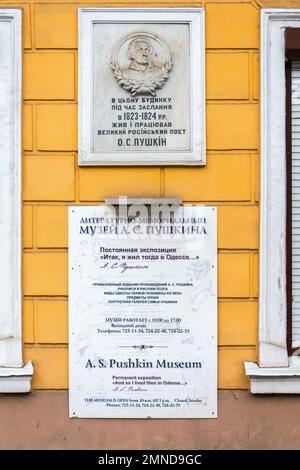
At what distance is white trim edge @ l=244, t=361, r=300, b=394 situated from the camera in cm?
403

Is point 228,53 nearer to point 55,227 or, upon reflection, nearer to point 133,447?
point 55,227

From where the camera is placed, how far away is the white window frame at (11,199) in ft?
13.5

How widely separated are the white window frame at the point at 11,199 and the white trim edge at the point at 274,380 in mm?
1540

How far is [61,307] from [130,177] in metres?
1.02

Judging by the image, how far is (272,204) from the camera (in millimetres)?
4105

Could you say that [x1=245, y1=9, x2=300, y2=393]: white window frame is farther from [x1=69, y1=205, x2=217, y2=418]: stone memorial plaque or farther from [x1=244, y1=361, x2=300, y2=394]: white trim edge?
[x1=69, y1=205, x2=217, y2=418]: stone memorial plaque

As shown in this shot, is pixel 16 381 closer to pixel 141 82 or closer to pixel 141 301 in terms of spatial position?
pixel 141 301

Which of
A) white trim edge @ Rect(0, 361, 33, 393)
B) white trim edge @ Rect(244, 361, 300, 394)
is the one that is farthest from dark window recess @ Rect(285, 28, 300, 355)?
white trim edge @ Rect(0, 361, 33, 393)

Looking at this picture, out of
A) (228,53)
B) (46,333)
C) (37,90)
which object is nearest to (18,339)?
(46,333)

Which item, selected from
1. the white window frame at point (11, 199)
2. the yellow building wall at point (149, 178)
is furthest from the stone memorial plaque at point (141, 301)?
the white window frame at point (11, 199)

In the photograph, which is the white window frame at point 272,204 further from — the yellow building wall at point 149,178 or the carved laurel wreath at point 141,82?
the carved laurel wreath at point 141,82

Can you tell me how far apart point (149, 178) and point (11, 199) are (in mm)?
965

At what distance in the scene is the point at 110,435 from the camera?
4148 mm

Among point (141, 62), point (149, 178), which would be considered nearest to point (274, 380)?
point (149, 178)
